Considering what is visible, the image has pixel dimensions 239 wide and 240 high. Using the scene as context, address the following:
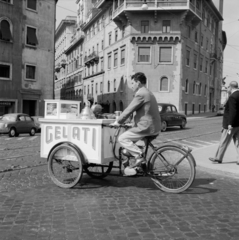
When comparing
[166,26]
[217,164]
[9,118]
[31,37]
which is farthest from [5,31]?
[217,164]

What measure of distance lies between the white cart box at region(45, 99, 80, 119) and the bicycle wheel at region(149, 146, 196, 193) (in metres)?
1.67

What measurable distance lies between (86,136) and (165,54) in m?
36.0

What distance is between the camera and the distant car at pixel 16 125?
18859 millimetres

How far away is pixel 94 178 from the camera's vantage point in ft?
20.8

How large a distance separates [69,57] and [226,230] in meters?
72.4

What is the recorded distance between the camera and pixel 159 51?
39.9 m

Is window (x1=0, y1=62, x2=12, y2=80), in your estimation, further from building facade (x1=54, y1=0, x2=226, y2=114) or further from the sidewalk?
the sidewalk

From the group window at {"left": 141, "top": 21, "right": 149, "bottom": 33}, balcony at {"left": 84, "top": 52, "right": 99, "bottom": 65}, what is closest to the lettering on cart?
window at {"left": 141, "top": 21, "right": 149, "bottom": 33}

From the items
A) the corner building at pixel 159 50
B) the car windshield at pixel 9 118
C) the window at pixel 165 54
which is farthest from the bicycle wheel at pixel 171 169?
the window at pixel 165 54

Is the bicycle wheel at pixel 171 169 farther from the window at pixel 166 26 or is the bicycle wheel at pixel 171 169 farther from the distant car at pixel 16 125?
the window at pixel 166 26

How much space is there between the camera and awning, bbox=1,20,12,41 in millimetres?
28922

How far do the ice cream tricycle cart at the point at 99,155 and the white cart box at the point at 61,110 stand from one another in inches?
3.1

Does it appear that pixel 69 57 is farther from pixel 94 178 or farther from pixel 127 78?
pixel 94 178

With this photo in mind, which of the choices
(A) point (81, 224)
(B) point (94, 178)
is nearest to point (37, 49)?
(B) point (94, 178)
